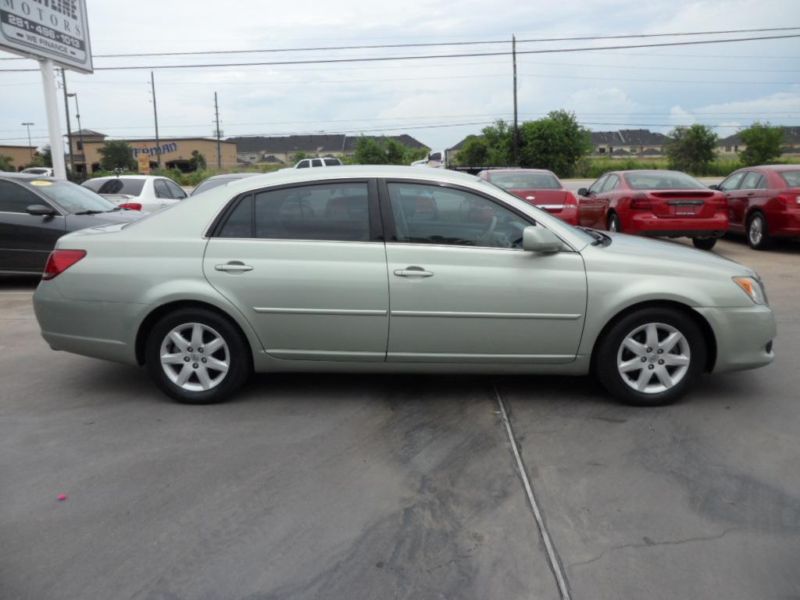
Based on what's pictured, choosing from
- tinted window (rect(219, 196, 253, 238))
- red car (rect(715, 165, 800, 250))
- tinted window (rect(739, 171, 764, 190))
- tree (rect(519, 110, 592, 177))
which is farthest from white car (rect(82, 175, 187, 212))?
tree (rect(519, 110, 592, 177))

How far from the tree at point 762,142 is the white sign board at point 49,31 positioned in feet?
200

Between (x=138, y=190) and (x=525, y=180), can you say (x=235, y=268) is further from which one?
(x=138, y=190)

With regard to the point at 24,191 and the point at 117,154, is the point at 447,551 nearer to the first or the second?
the point at 24,191

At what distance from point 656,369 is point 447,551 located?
7.19 ft

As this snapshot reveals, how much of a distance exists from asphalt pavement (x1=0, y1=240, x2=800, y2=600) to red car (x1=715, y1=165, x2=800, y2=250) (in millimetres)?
7193

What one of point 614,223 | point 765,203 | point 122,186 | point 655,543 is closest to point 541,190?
point 614,223

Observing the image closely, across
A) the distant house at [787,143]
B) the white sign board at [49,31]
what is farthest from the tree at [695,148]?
the white sign board at [49,31]

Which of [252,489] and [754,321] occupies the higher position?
[754,321]

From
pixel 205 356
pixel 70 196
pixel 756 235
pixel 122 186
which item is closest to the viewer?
pixel 205 356

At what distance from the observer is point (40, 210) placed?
8758mm

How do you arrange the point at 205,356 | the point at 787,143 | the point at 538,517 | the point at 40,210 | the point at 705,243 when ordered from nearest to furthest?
the point at 538,517
the point at 205,356
the point at 40,210
the point at 705,243
the point at 787,143

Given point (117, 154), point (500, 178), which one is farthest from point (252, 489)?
point (117, 154)

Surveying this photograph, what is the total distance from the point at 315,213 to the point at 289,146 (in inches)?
4569

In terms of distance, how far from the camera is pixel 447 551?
9.39 feet
